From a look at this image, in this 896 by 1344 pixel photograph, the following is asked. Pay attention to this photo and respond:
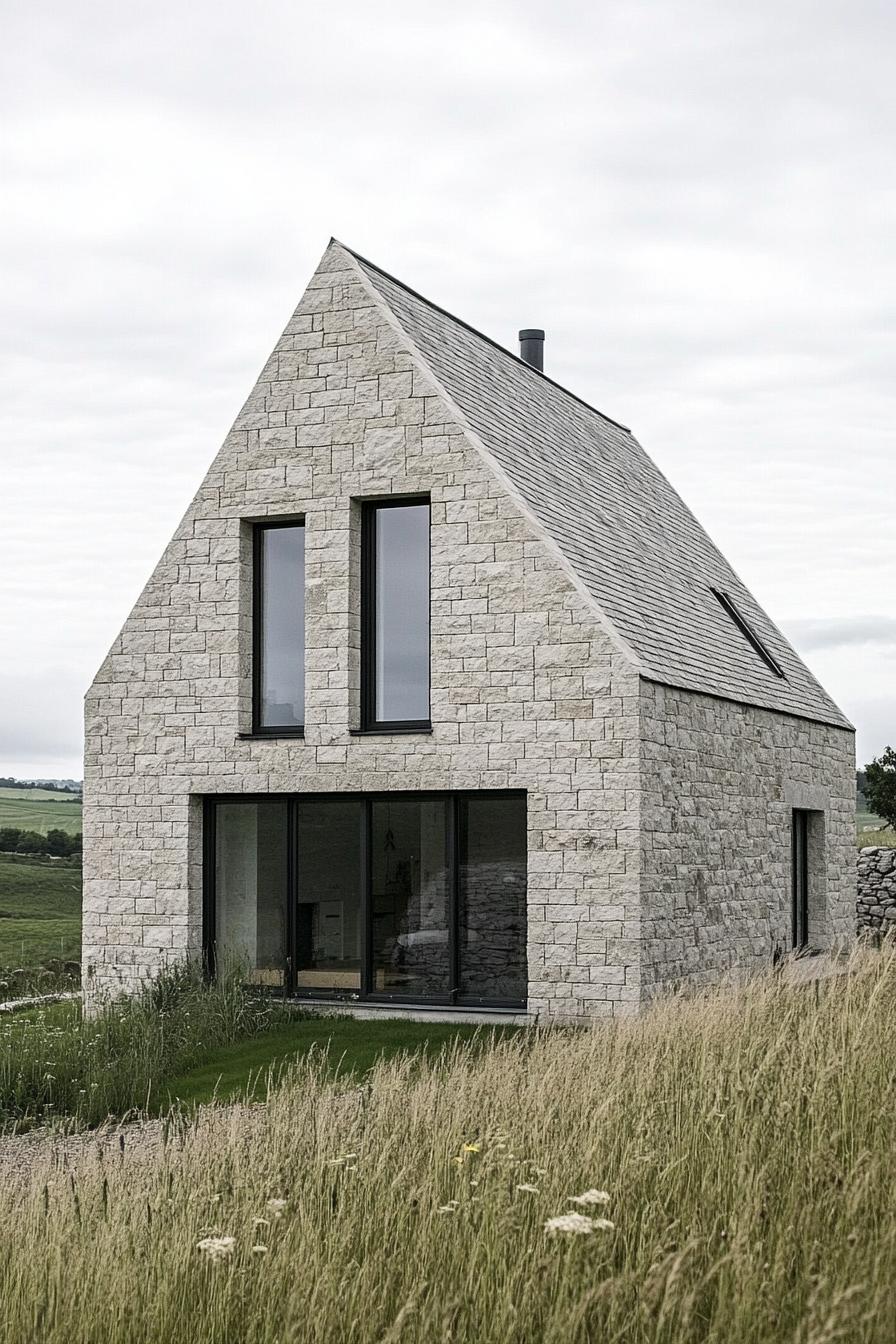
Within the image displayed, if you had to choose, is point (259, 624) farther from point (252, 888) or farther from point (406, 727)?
point (252, 888)

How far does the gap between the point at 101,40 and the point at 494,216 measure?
13.4ft

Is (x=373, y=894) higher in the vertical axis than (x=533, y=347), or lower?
lower

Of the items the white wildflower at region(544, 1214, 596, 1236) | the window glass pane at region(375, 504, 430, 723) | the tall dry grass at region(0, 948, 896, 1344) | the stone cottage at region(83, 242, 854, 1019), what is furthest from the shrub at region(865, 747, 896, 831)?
the white wildflower at region(544, 1214, 596, 1236)

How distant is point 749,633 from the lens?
18016mm

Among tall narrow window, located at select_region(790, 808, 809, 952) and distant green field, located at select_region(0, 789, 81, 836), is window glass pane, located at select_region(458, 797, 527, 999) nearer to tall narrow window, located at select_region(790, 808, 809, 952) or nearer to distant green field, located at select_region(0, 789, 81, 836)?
tall narrow window, located at select_region(790, 808, 809, 952)

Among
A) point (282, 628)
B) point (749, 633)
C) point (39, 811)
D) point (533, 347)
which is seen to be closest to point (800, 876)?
point (749, 633)

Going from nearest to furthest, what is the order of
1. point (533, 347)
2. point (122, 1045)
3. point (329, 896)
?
1. point (122, 1045)
2. point (329, 896)
3. point (533, 347)

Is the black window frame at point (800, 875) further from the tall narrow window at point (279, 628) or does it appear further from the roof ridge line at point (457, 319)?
the tall narrow window at point (279, 628)

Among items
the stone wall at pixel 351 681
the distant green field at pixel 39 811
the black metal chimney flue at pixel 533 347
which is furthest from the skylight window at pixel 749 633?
the distant green field at pixel 39 811

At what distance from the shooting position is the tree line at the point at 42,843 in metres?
33.8

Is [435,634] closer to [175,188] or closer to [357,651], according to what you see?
[357,651]

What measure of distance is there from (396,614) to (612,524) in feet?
10.1

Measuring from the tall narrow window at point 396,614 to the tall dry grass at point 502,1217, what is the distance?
21.2 feet

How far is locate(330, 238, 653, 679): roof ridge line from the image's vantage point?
40.5 ft
